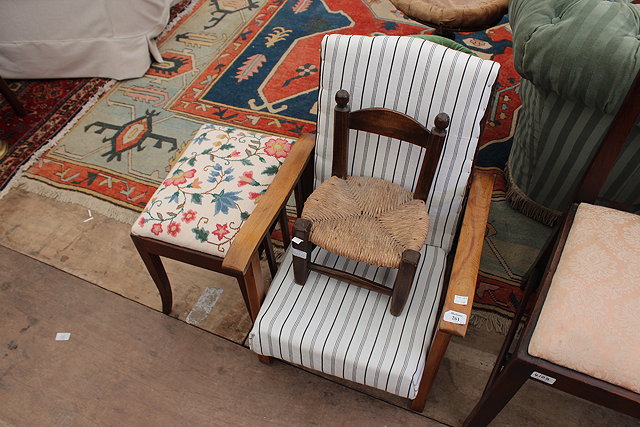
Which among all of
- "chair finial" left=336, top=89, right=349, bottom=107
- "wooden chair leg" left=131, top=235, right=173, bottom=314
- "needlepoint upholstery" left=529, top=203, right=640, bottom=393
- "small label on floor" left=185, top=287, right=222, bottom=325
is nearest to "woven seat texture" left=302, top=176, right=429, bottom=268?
"chair finial" left=336, top=89, right=349, bottom=107

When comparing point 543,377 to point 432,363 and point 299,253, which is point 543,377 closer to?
point 432,363

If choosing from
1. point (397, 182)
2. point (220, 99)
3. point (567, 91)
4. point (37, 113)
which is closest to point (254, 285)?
point (397, 182)

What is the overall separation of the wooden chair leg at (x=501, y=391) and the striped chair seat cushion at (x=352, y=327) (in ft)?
0.70

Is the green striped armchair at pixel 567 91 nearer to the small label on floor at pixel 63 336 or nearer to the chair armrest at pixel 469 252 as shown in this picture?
the chair armrest at pixel 469 252

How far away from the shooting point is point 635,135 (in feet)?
5.40

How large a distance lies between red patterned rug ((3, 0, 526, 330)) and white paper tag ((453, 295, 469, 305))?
703 mm

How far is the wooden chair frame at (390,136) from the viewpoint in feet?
4.33

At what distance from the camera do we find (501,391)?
132cm

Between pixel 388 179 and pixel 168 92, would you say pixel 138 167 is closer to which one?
pixel 168 92

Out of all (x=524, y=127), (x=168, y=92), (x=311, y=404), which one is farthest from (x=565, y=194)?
(x=168, y=92)

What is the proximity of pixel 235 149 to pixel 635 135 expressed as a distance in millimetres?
1417

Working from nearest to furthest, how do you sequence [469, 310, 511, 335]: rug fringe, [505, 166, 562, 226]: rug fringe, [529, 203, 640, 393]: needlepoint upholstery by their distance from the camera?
[529, 203, 640, 393]: needlepoint upholstery
[469, 310, 511, 335]: rug fringe
[505, 166, 562, 226]: rug fringe

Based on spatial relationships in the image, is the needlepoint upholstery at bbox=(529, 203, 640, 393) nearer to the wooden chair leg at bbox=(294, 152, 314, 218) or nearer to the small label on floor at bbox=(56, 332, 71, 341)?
the wooden chair leg at bbox=(294, 152, 314, 218)

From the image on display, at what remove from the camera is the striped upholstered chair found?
4.37ft
